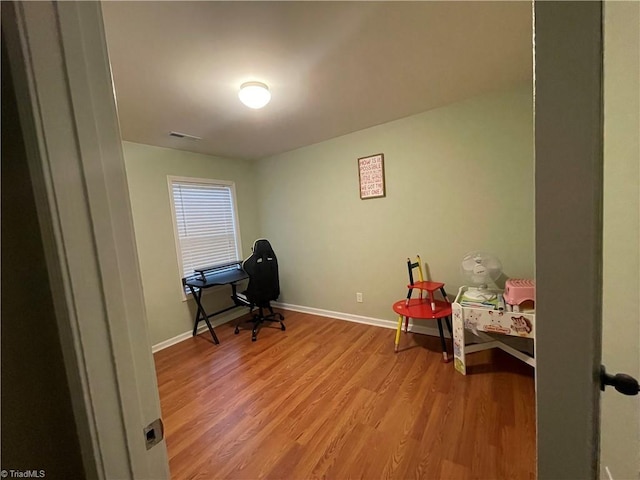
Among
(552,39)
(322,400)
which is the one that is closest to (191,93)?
(552,39)

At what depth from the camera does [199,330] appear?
3.31 meters

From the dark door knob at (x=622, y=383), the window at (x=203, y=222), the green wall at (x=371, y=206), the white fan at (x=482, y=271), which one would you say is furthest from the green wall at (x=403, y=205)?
the dark door knob at (x=622, y=383)

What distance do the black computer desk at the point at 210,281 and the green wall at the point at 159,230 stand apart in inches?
5.3

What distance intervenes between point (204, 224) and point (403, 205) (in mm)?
2528

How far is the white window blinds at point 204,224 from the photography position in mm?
3193

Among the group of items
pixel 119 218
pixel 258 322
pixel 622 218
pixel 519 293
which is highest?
pixel 119 218

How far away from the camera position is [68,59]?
0.46 m

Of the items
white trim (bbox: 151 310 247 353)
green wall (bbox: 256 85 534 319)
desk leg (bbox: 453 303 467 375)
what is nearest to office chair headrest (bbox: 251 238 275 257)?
green wall (bbox: 256 85 534 319)

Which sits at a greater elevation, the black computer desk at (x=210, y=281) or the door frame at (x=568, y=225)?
the door frame at (x=568, y=225)

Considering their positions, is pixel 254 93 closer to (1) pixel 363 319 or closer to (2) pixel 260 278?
(2) pixel 260 278

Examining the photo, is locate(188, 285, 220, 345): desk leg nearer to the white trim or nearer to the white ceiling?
the white trim

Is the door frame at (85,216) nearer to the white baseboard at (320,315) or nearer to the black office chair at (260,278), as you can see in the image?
the black office chair at (260,278)

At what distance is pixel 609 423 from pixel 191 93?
276 centimetres

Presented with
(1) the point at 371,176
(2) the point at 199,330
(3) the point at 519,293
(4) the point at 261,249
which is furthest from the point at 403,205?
(2) the point at 199,330
